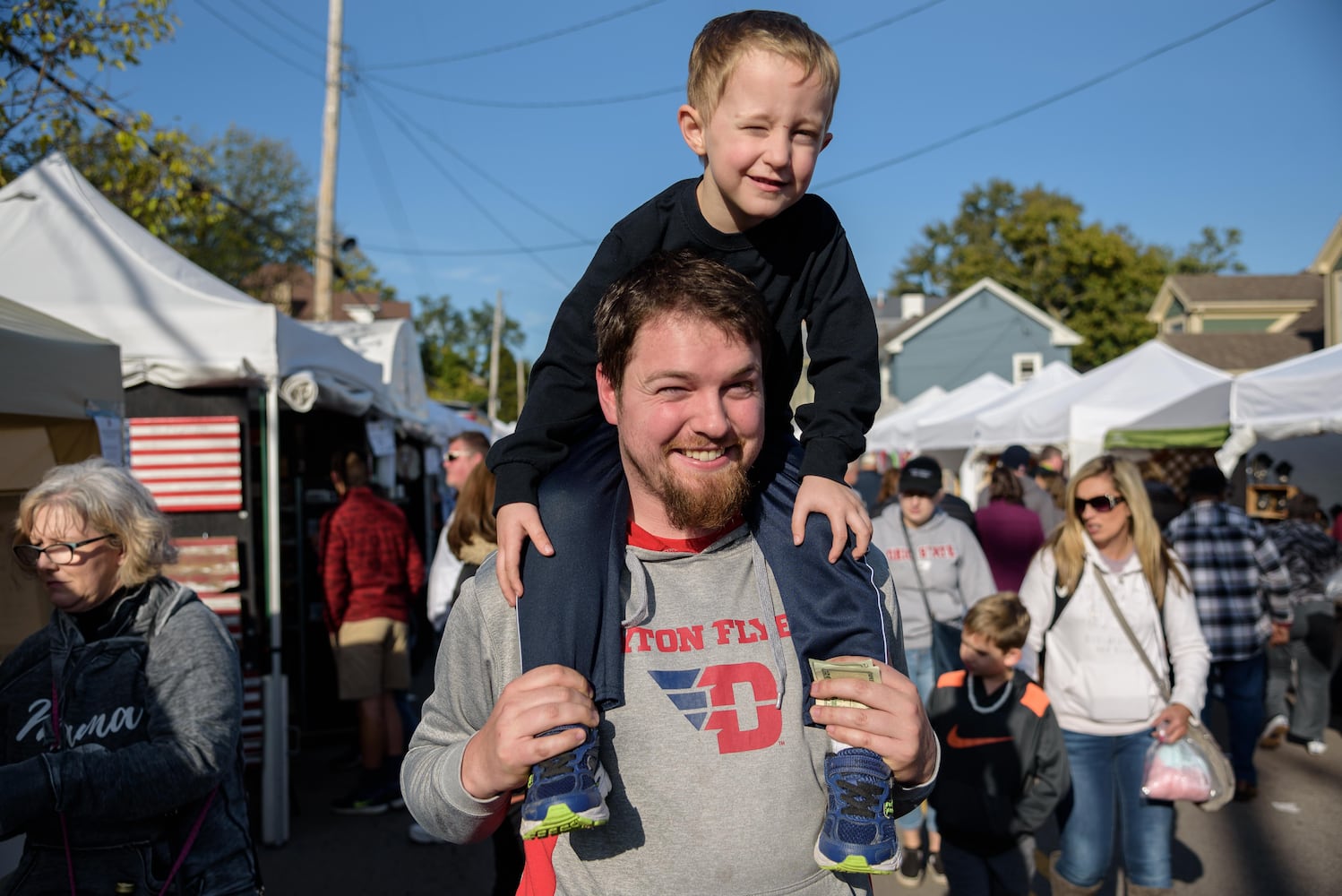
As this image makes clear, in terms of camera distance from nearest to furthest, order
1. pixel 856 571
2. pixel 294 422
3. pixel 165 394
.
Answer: pixel 856 571 < pixel 165 394 < pixel 294 422

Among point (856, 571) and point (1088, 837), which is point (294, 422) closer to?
point (1088, 837)

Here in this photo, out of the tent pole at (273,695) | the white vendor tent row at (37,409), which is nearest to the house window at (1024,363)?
the tent pole at (273,695)

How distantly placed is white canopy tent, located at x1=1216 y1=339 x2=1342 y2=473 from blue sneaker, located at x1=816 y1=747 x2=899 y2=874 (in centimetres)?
937

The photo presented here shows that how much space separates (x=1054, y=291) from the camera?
4994 cm

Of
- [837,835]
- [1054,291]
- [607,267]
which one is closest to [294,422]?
[607,267]

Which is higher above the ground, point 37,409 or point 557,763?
point 37,409

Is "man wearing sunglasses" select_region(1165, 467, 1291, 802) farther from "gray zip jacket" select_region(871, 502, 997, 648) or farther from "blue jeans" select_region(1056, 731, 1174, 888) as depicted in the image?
"blue jeans" select_region(1056, 731, 1174, 888)

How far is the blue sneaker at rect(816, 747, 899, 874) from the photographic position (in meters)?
1.71

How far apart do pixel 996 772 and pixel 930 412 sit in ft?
62.2

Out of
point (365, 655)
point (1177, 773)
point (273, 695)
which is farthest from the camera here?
point (365, 655)

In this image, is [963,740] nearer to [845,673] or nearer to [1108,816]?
[1108,816]

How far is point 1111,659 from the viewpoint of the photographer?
183 inches

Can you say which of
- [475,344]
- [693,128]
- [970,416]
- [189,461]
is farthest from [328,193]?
[475,344]

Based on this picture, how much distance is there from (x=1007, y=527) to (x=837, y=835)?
659cm
